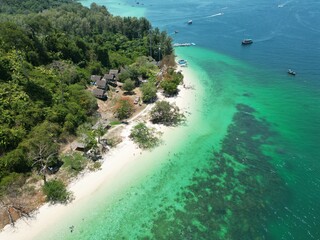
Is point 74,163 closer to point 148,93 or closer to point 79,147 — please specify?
point 79,147

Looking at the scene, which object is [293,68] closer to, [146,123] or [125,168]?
Result: [146,123]

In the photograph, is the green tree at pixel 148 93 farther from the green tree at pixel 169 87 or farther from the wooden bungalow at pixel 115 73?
the wooden bungalow at pixel 115 73

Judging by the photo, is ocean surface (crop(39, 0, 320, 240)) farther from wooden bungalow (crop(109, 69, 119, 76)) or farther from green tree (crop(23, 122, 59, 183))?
wooden bungalow (crop(109, 69, 119, 76))

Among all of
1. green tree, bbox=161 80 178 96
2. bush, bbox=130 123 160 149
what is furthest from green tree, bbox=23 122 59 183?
green tree, bbox=161 80 178 96

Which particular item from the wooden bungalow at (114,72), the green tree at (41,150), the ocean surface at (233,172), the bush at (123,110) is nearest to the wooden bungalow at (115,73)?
the wooden bungalow at (114,72)

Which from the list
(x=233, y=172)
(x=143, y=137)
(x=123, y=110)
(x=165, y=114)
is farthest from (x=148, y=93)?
(x=233, y=172)

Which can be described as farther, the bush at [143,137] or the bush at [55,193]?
the bush at [143,137]

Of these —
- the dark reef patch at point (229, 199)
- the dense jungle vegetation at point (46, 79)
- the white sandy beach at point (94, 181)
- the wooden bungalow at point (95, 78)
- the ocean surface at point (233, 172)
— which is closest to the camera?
the white sandy beach at point (94, 181)
